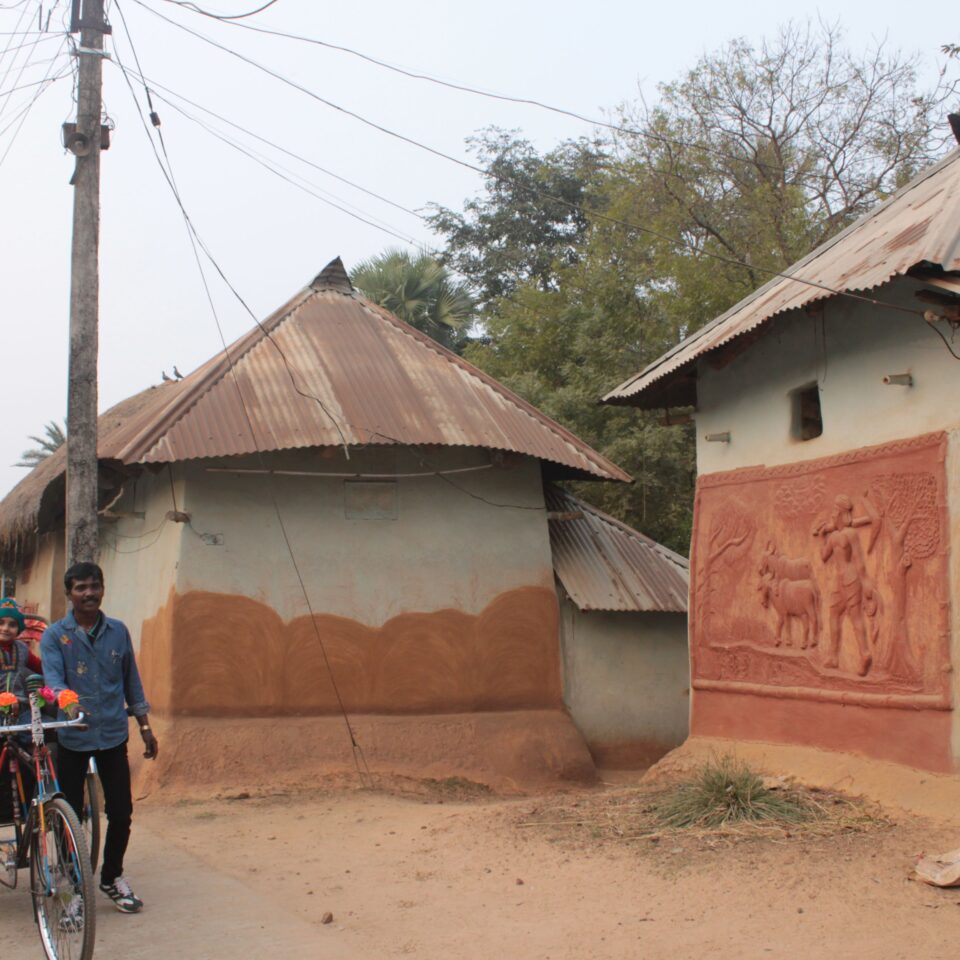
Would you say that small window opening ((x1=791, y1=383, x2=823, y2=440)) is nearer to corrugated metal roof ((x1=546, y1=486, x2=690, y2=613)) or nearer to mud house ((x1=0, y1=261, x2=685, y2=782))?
mud house ((x1=0, y1=261, x2=685, y2=782))

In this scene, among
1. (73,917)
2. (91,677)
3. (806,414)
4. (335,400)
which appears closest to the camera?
(73,917)

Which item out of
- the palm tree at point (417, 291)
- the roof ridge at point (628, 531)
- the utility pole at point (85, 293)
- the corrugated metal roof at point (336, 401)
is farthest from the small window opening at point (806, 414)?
the palm tree at point (417, 291)

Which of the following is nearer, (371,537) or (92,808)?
(92,808)

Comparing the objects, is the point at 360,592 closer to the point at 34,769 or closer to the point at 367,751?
the point at 367,751

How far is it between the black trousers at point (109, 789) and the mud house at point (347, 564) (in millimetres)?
4904

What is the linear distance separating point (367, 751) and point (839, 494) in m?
5.62

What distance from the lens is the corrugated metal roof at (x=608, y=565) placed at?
44.0 ft

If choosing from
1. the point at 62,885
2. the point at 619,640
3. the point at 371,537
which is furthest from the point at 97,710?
the point at 619,640

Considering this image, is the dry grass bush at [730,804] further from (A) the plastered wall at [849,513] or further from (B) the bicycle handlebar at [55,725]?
(B) the bicycle handlebar at [55,725]

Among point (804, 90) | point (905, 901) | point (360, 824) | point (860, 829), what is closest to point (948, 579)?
point (860, 829)

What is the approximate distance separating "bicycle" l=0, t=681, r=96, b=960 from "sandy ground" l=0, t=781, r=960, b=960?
347mm

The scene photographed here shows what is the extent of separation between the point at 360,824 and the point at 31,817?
421 cm

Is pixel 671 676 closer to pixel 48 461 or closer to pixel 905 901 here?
pixel 905 901

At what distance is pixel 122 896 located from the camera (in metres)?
6.42
